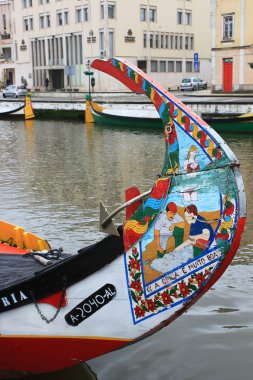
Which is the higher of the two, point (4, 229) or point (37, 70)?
point (37, 70)

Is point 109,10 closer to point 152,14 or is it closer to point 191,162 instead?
point 152,14

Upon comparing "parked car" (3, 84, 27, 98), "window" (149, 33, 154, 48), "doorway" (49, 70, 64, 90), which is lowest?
"parked car" (3, 84, 27, 98)

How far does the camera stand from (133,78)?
4.20 meters

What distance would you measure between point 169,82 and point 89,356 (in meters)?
54.0

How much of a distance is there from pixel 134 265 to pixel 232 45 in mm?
38021

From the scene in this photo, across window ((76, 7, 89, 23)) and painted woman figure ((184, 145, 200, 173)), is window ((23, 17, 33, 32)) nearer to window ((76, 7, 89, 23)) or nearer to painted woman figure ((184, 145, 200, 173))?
window ((76, 7, 89, 23))

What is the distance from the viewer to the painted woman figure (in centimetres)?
380

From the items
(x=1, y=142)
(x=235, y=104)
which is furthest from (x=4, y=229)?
(x=235, y=104)

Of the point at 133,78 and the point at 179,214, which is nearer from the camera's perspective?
the point at 179,214

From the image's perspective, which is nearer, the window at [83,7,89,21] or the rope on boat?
the rope on boat

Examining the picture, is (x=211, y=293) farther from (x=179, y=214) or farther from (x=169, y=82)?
(x=169, y=82)

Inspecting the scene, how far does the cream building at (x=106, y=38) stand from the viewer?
51875 mm

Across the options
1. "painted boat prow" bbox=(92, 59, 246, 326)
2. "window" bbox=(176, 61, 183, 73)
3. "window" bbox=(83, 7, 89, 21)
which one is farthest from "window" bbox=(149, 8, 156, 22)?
"painted boat prow" bbox=(92, 59, 246, 326)

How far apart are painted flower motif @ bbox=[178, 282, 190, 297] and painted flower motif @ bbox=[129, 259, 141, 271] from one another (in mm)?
340
